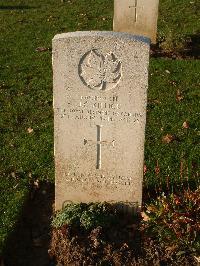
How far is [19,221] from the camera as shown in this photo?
17.1 ft

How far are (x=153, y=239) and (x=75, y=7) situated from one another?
10.1m

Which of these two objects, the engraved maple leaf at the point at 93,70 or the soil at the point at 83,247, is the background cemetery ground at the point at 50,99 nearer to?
the soil at the point at 83,247

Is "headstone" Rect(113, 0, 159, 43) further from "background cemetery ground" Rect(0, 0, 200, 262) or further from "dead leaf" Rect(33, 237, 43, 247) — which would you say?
"dead leaf" Rect(33, 237, 43, 247)

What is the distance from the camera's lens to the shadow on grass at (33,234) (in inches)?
189

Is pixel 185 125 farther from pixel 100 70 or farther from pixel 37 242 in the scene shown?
pixel 37 242

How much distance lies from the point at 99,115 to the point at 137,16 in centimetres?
606

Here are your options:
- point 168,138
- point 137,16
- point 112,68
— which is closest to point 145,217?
point 112,68

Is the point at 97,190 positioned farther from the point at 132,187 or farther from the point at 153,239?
the point at 153,239

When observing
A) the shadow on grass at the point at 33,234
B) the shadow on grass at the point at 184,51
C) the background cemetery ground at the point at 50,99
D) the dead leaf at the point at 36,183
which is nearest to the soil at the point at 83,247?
the shadow on grass at the point at 33,234

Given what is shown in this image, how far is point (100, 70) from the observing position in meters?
4.46

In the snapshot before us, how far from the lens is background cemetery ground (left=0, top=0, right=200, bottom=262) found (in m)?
5.89

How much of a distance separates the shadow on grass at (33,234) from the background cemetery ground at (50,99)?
10 cm

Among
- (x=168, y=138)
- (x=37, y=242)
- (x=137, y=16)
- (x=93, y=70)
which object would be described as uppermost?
(x=137, y=16)

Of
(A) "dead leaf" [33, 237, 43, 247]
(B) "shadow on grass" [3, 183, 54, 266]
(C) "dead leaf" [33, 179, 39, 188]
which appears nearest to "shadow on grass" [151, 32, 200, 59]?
(C) "dead leaf" [33, 179, 39, 188]
